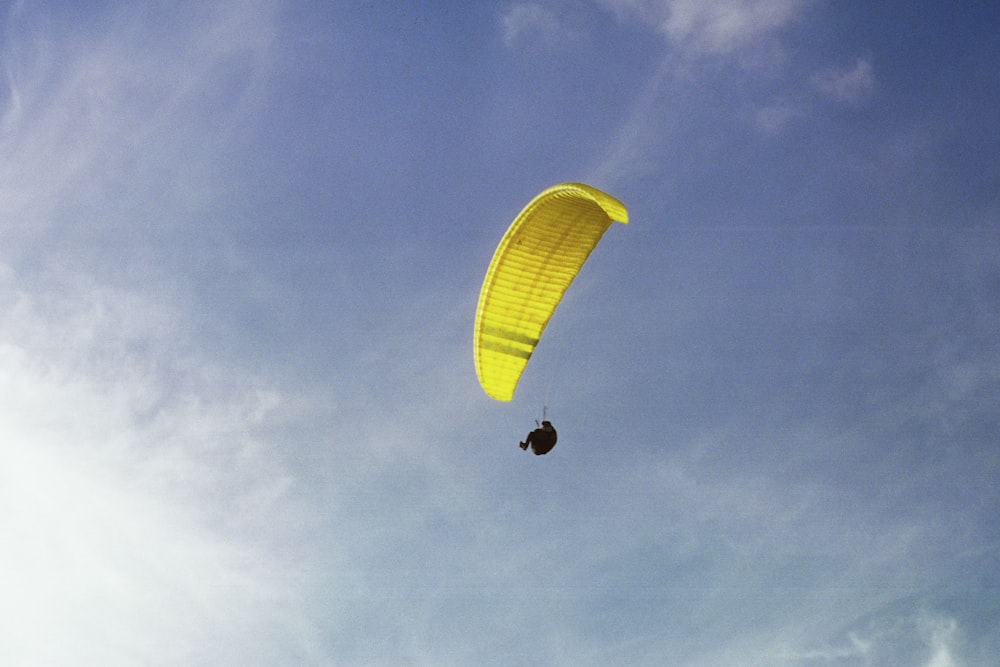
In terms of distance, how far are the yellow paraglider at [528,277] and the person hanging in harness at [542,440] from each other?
219 cm

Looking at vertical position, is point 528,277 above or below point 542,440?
above

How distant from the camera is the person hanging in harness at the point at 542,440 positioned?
3916cm

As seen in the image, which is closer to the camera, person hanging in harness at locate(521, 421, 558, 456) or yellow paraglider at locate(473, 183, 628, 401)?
yellow paraglider at locate(473, 183, 628, 401)

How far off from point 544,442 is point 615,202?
39.0 ft

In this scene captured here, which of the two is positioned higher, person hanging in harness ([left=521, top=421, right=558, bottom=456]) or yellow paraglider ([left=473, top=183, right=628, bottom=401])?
yellow paraglider ([left=473, top=183, right=628, bottom=401])

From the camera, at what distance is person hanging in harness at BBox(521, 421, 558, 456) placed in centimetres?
3916

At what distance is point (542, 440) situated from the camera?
129 feet

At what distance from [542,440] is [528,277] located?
693 centimetres

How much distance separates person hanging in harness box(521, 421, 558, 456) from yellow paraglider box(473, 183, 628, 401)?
219 centimetres

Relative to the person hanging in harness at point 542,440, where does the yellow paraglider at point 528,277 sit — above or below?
above

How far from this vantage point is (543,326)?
130 ft

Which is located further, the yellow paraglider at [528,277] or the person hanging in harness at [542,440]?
the person hanging in harness at [542,440]

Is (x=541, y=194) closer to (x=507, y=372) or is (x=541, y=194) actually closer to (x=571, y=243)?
(x=571, y=243)

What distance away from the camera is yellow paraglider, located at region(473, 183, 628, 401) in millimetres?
35438
